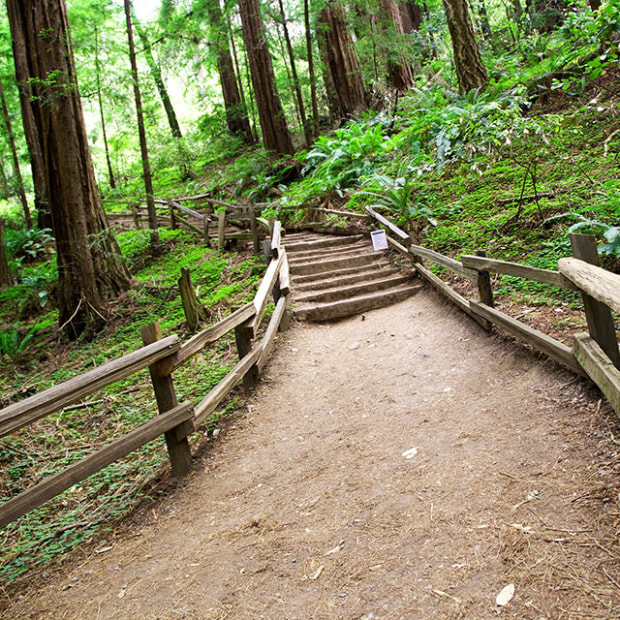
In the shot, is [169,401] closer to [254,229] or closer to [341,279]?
[341,279]

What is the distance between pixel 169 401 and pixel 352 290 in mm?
5053

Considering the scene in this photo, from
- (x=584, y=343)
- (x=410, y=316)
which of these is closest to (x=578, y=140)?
(x=410, y=316)

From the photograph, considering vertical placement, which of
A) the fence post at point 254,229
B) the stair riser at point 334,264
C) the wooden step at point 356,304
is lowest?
the wooden step at point 356,304

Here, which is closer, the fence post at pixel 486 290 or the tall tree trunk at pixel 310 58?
the fence post at pixel 486 290

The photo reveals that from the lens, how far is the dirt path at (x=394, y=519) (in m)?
2.12

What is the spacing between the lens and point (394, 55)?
47.4 ft

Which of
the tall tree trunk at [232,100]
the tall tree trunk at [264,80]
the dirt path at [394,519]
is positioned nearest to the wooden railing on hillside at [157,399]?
the dirt path at [394,519]

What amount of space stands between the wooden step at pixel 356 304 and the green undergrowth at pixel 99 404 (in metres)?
1.56

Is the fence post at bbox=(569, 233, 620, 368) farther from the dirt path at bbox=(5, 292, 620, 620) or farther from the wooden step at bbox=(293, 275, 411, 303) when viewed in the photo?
the wooden step at bbox=(293, 275, 411, 303)

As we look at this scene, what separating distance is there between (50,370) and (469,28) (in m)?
11.0

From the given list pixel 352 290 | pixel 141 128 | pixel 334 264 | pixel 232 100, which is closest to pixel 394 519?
pixel 352 290

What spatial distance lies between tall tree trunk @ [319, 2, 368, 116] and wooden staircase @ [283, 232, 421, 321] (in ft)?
27.7

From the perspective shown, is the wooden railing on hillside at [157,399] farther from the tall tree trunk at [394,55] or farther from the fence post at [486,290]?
the tall tree trunk at [394,55]

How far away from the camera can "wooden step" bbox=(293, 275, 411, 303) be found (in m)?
7.98
